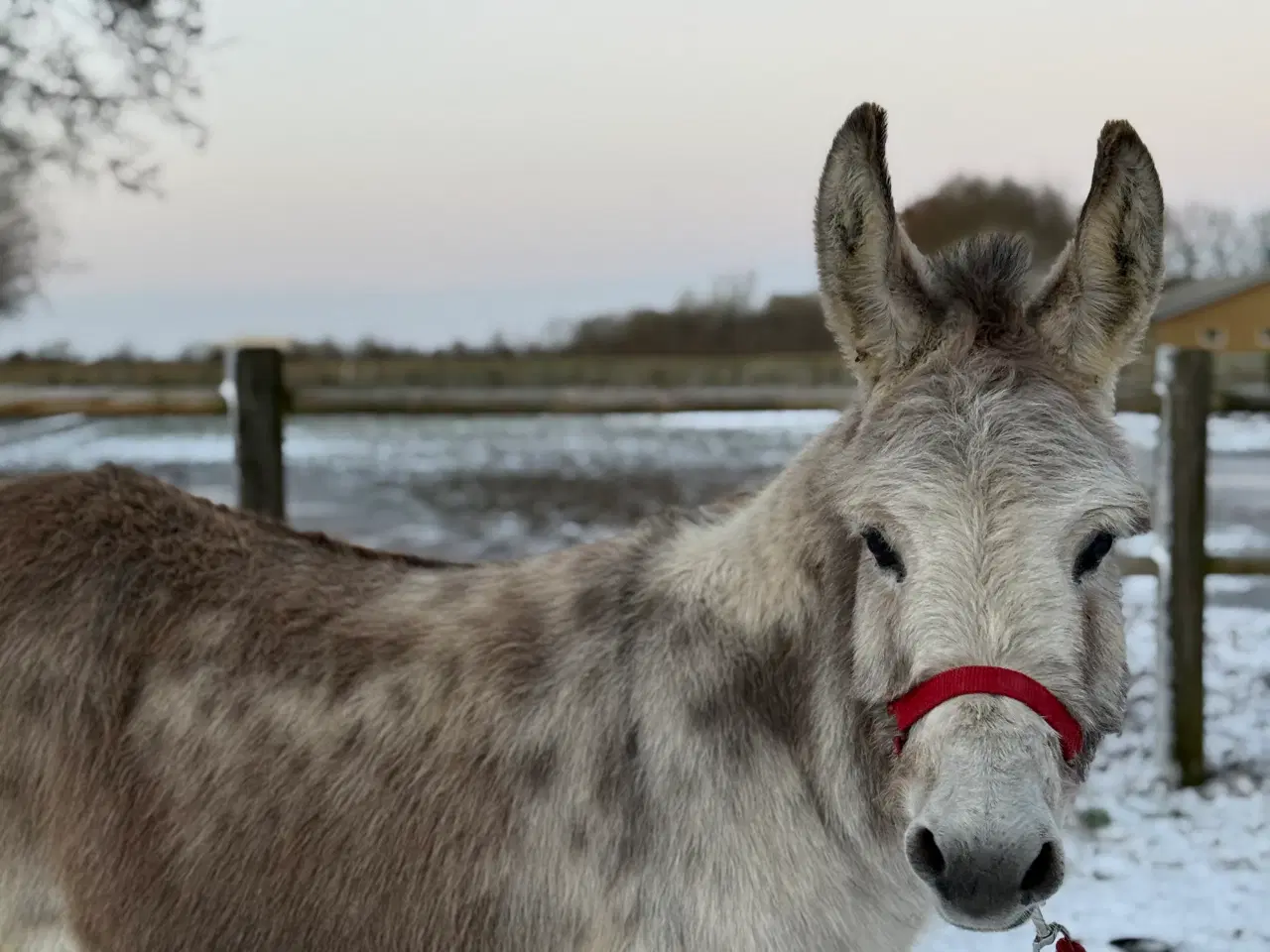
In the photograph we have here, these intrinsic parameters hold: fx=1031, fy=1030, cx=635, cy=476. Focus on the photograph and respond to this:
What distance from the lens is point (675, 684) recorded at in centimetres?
177

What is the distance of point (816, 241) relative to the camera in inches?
64.9

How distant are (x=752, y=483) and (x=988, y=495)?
745 millimetres

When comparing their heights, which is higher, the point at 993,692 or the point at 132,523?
the point at 132,523

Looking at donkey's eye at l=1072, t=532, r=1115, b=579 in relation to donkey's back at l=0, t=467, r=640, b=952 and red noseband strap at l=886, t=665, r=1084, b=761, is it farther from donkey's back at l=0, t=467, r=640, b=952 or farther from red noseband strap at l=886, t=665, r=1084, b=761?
donkey's back at l=0, t=467, r=640, b=952

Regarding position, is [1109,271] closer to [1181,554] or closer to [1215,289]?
[1181,554]

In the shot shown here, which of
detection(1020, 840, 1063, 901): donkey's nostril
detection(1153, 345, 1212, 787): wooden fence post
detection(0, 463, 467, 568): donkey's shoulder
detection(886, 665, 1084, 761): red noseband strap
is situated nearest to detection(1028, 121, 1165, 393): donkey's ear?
detection(886, 665, 1084, 761): red noseband strap

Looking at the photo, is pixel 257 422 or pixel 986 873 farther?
pixel 257 422

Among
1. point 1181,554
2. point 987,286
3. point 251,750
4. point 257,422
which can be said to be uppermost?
point 987,286

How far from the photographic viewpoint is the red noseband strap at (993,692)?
139cm

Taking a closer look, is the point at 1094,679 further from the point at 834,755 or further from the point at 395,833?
the point at 395,833

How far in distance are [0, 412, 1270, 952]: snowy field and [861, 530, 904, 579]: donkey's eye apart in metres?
0.61

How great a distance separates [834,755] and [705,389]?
10.3 ft

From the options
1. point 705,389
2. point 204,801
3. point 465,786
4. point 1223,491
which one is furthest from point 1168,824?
point 1223,491

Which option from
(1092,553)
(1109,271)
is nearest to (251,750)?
(1092,553)
